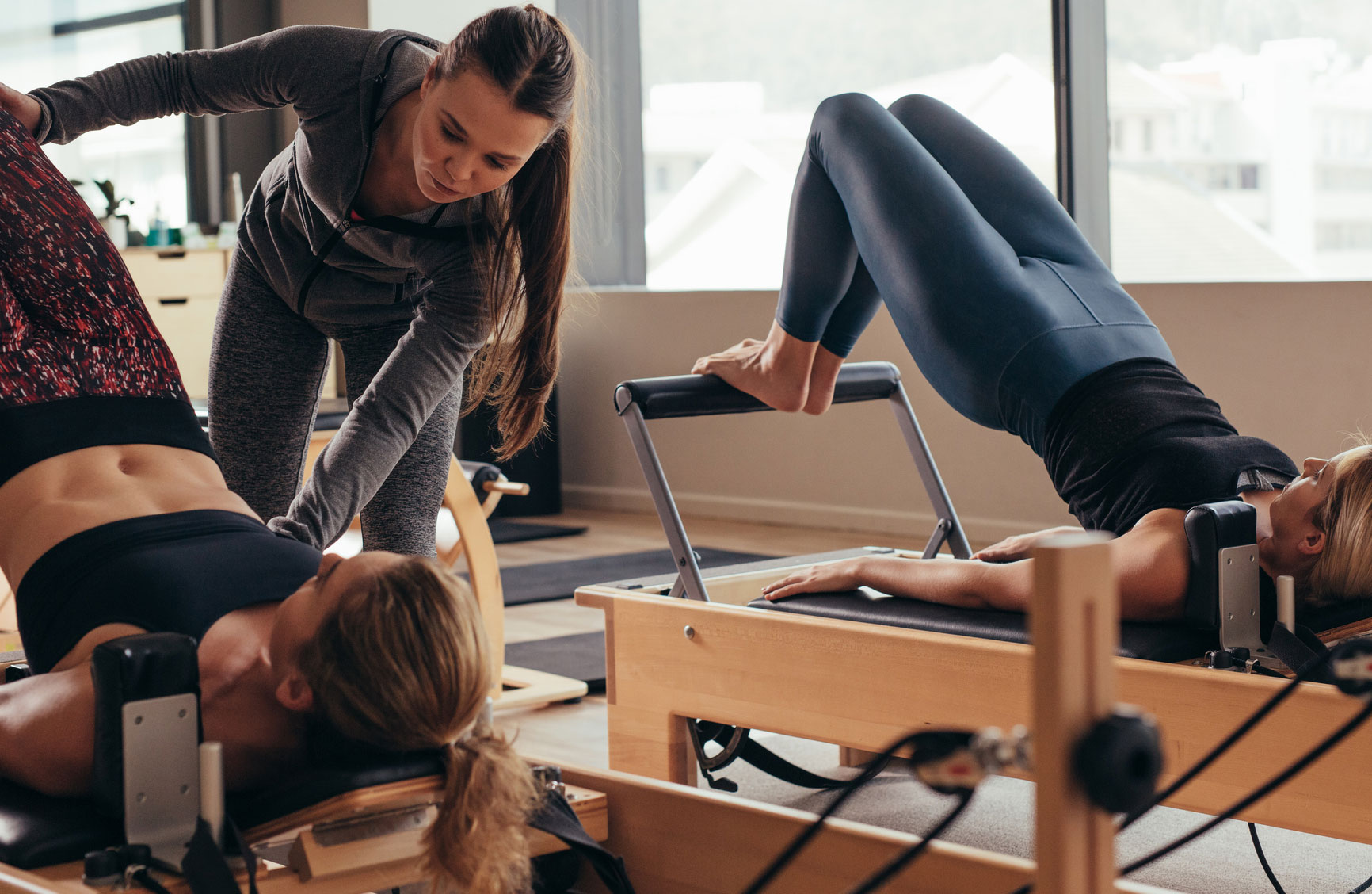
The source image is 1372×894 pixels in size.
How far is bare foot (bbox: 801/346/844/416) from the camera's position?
7.91 feet

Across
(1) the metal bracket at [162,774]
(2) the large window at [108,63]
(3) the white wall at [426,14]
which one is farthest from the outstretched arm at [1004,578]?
(2) the large window at [108,63]

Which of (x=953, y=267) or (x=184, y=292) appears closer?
(x=953, y=267)

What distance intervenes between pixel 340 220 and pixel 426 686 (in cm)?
79

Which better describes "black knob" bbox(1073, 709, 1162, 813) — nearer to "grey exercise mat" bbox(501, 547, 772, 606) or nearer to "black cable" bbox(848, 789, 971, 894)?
"black cable" bbox(848, 789, 971, 894)

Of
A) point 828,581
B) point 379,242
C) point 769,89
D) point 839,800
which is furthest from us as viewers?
point 769,89

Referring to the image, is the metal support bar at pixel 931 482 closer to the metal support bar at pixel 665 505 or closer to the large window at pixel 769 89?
the metal support bar at pixel 665 505

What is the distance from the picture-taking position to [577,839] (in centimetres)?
127

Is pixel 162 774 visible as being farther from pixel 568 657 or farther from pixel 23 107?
pixel 568 657

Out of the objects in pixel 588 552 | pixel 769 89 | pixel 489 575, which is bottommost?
pixel 588 552

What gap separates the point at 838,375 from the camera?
8.16 ft

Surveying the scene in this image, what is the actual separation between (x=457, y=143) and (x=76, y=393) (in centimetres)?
52

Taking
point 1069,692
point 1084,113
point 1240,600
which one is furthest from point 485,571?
point 1084,113

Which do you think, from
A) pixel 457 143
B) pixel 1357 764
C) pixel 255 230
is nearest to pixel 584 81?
pixel 457 143

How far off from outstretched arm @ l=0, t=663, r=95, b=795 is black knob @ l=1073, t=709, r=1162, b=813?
886 mm
